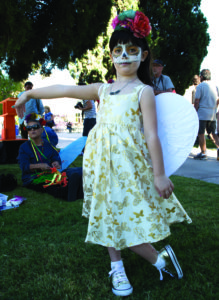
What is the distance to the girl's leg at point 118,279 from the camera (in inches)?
66.4

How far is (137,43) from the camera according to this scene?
1.76 metres

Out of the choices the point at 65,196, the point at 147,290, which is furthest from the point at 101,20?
the point at 147,290

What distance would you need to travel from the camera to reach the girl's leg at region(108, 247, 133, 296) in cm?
169

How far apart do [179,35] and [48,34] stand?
1169 cm

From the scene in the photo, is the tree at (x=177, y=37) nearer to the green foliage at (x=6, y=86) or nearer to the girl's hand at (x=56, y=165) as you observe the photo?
the green foliage at (x=6, y=86)

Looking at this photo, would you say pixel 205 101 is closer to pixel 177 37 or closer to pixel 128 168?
pixel 128 168

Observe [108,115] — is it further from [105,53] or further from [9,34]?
[105,53]

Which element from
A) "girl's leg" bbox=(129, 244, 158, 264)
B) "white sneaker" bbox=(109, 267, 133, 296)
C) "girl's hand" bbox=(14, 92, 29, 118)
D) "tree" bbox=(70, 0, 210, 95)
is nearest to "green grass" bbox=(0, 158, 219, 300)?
"white sneaker" bbox=(109, 267, 133, 296)

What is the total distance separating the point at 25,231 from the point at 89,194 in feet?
3.51

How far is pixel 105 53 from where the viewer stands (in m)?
15.9

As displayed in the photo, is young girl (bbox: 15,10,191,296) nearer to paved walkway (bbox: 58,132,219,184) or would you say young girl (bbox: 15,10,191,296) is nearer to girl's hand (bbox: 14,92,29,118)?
girl's hand (bbox: 14,92,29,118)

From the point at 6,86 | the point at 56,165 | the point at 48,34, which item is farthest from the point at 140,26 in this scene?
the point at 6,86

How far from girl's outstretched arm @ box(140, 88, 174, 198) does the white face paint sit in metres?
0.29

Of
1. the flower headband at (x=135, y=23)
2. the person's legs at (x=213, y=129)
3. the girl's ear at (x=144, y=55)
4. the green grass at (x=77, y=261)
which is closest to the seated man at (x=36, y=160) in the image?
the green grass at (x=77, y=261)
